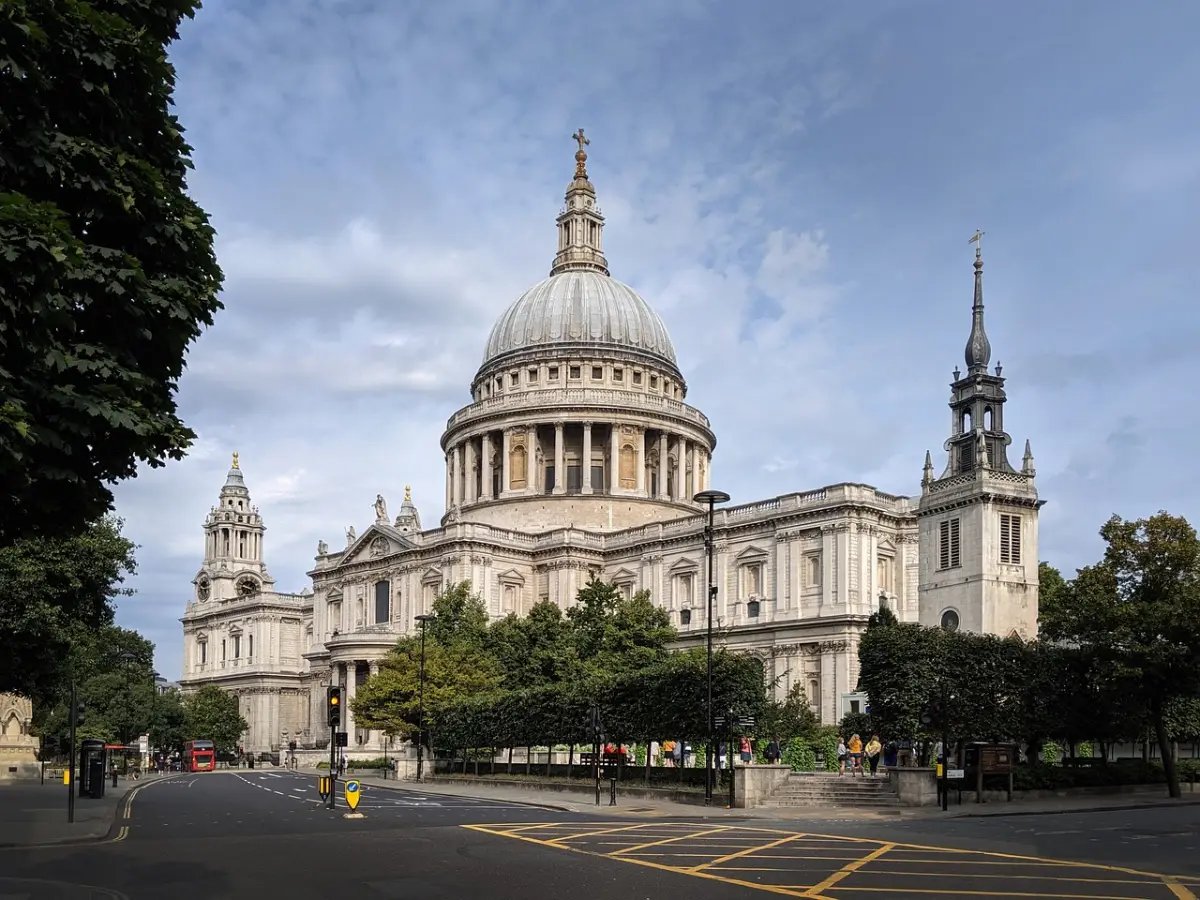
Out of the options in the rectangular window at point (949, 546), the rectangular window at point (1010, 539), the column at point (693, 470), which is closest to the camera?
the rectangular window at point (1010, 539)

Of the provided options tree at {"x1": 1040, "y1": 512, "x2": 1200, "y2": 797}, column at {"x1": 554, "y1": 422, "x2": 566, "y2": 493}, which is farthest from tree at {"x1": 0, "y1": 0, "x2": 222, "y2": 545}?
column at {"x1": 554, "y1": 422, "x2": 566, "y2": 493}

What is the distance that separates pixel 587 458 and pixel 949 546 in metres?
50.2

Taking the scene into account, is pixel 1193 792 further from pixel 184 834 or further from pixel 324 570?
pixel 324 570

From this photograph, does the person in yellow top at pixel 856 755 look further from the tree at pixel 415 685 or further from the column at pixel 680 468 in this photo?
the column at pixel 680 468

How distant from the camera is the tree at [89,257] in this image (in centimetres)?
1320

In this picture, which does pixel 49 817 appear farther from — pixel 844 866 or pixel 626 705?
pixel 844 866

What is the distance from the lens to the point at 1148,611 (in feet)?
146

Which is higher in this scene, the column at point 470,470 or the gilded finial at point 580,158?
the gilded finial at point 580,158

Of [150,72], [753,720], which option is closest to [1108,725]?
[753,720]

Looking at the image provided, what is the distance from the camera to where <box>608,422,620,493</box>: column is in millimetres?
105494

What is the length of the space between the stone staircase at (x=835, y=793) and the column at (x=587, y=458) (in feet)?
211

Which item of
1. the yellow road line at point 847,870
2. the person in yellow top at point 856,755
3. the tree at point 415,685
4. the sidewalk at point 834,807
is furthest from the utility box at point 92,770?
the yellow road line at point 847,870

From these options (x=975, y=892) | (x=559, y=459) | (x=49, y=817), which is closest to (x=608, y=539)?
(x=559, y=459)

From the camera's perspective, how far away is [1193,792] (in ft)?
161
